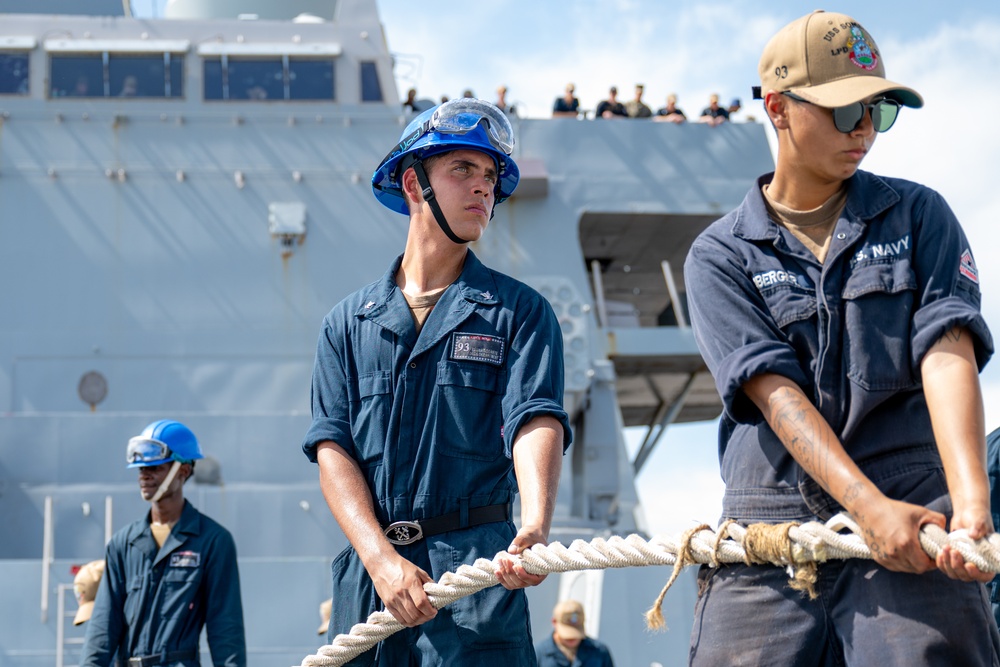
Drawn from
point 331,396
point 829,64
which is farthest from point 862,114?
point 331,396

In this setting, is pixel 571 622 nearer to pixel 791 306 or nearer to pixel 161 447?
pixel 161 447

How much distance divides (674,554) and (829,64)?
3.38ft

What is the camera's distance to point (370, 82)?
12.0 metres

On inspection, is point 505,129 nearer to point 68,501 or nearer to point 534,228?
point 68,501

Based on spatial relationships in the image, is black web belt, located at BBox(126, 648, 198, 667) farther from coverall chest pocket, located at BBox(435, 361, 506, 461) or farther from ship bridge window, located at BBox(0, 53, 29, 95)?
ship bridge window, located at BBox(0, 53, 29, 95)

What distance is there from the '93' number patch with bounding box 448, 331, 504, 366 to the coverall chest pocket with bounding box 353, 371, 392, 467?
170mm

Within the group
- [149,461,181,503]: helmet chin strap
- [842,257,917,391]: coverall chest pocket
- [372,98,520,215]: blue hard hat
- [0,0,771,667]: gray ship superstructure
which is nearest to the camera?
[842,257,917,391]: coverall chest pocket

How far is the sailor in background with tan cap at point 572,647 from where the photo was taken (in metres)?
7.42

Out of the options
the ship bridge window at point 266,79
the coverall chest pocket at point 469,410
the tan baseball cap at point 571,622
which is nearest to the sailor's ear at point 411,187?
the coverall chest pocket at point 469,410

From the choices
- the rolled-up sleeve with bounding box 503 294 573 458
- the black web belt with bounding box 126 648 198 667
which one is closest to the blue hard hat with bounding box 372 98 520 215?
the rolled-up sleeve with bounding box 503 294 573 458

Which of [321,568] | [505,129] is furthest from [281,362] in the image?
[505,129]

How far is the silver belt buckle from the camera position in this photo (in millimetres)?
2764

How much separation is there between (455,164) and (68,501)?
7.46 m

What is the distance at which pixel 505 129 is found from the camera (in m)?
3.01
